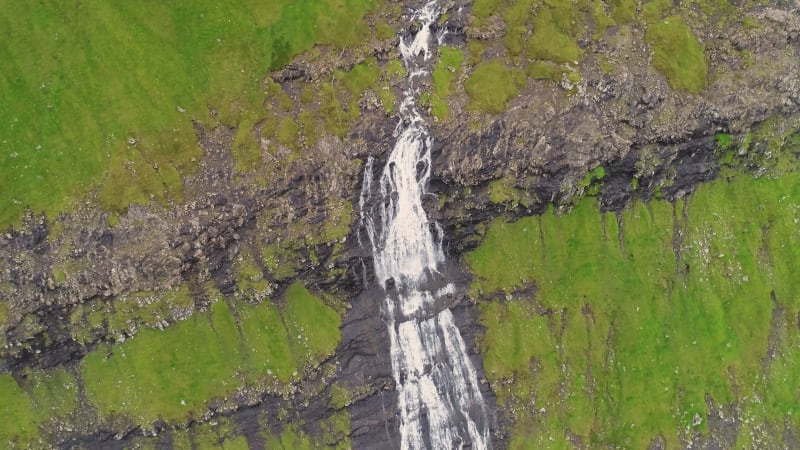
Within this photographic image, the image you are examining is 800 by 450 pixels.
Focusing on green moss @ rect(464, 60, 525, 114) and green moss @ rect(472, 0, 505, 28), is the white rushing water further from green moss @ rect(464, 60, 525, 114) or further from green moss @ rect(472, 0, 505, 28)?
green moss @ rect(464, 60, 525, 114)

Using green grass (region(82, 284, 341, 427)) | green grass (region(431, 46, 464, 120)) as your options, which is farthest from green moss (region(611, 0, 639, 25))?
green grass (region(82, 284, 341, 427))

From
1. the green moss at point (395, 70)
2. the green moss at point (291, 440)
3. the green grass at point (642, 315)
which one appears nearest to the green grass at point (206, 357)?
the green moss at point (291, 440)

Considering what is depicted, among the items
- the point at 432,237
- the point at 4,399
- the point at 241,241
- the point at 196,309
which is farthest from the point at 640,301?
the point at 4,399

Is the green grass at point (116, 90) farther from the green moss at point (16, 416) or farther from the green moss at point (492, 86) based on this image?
the green moss at point (492, 86)

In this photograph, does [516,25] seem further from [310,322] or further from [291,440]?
[291,440]

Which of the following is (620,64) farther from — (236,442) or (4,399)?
(4,399)

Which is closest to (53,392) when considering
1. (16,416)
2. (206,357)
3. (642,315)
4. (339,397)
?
(16,416)

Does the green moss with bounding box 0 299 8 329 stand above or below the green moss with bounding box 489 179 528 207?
below
